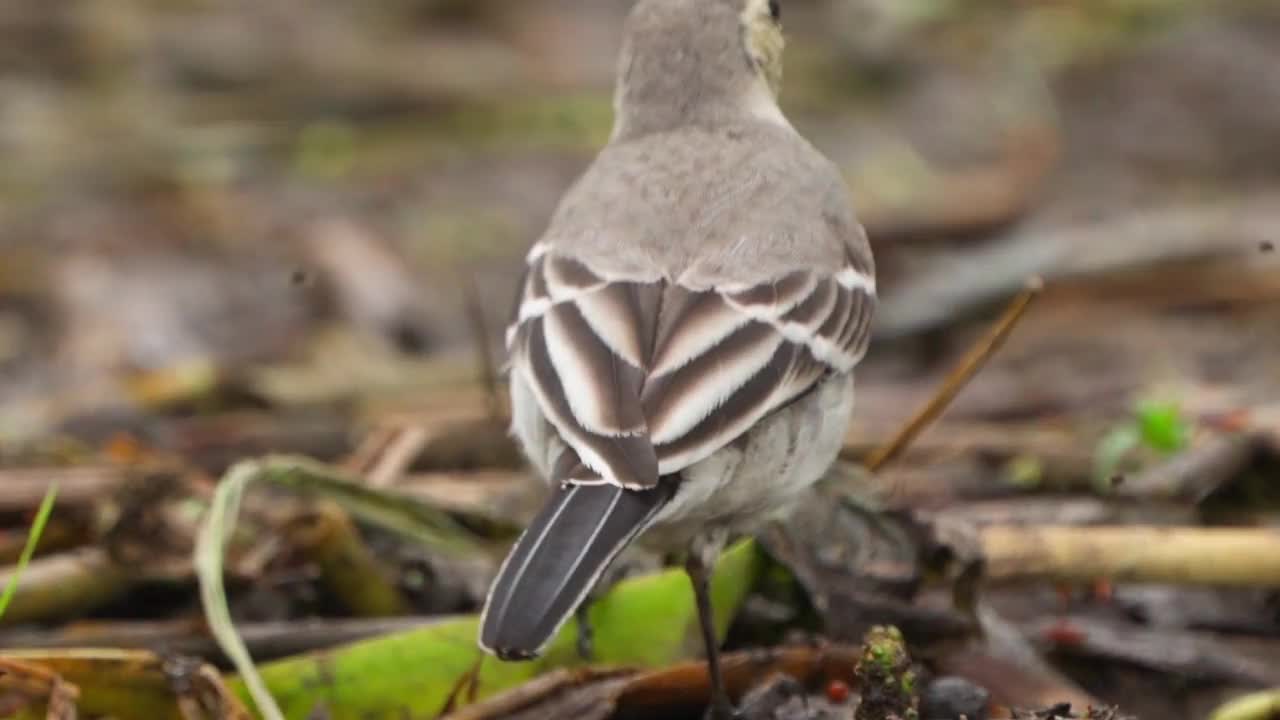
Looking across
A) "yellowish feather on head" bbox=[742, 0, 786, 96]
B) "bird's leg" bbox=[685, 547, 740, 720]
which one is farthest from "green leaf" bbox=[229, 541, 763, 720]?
"yellowish feather on head" bbox=[742, 0, 786, 96]

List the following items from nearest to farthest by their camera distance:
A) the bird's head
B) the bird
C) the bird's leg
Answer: the bird, the bird's leg, the bird's head

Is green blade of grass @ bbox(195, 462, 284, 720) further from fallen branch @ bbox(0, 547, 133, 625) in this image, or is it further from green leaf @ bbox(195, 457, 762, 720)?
fallen branch @ bbox(0, 547, 133, 625)

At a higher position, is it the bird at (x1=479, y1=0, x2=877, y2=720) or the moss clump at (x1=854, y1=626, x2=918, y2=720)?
the bird at (x1=479, y1=0, x2=877, y2=720)

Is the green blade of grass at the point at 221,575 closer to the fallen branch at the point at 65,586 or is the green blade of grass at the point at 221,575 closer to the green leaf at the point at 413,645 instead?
the green leaf at the point at 413,645

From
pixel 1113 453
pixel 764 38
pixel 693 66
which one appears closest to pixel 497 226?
pixel 764 38

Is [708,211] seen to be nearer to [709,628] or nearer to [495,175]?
[709,628]

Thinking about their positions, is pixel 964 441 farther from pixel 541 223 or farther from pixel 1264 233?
pixel 541 223

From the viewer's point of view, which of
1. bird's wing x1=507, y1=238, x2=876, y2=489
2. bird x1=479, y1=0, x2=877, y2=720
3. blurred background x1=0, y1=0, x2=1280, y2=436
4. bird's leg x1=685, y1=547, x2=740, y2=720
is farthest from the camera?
blurred background x1=0, y1=0, x2=1280, y2=436

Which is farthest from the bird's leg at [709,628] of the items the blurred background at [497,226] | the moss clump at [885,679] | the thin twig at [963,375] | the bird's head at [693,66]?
the bird's head at [693,66]
